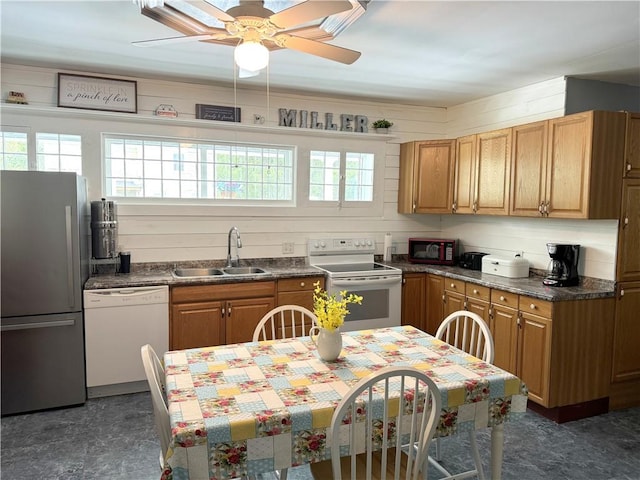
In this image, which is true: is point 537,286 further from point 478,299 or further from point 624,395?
point 624,395

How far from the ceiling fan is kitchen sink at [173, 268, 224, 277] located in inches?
90.1

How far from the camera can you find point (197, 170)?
13.7 ft

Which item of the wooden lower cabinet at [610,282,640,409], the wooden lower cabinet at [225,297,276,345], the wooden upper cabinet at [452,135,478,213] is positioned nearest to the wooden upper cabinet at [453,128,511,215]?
the wooden upper cabinet at [452,135,478,213]

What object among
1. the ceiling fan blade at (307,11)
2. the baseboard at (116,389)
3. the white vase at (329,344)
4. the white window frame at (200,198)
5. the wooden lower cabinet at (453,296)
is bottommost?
the baseboard at (116,389)

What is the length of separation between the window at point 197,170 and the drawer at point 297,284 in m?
0.93

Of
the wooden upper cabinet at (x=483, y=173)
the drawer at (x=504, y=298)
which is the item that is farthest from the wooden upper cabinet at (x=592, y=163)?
the drawer at (x=504, y=298)

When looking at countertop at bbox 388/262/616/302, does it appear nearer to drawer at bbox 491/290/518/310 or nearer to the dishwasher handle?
drawer at bbox 491/290/518/310

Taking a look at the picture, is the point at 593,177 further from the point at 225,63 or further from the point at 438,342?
the point at 225,63

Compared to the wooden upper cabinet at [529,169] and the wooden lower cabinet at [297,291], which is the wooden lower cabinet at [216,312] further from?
the wooden upper cabinet at [529,169]

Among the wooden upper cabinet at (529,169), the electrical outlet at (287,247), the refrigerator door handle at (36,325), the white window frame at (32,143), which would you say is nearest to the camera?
the refrigerator door handle at (36,325)

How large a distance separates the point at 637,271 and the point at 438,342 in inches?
75.7

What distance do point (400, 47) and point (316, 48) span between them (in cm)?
117

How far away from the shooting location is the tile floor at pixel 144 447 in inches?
98.2

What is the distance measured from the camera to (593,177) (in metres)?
3.10
